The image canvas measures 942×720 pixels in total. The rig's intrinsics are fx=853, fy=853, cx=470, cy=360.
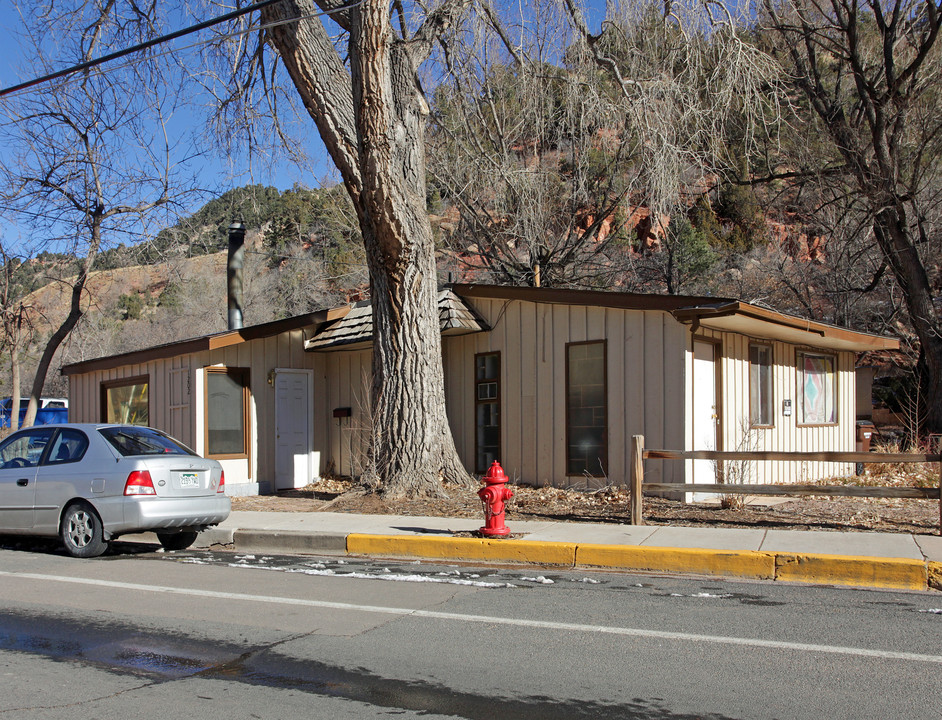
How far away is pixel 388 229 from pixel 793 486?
6132mm

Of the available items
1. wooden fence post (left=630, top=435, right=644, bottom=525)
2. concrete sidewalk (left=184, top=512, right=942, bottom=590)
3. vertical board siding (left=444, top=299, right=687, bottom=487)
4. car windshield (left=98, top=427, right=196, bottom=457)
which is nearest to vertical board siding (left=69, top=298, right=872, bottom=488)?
vertical board siding (left=444, top=299, right=687, bottom=487)

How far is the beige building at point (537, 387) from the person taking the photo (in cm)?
1259

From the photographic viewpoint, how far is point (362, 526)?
10320 mm

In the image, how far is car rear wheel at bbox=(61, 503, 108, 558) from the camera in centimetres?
909

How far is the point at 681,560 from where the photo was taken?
26.5 ft

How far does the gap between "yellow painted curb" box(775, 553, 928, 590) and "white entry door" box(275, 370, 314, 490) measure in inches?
407

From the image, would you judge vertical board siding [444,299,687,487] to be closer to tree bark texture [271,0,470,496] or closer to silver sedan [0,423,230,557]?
tree bark texture [271,0,470,496]

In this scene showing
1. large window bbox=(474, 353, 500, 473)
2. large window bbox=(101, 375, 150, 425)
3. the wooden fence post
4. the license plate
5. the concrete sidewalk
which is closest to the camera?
the concrete sidewalk

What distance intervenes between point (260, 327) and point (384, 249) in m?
4.37

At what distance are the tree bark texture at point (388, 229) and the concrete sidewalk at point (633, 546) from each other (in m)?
1.33

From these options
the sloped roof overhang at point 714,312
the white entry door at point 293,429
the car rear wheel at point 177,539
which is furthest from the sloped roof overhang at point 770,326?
the white entry door at point 293,429

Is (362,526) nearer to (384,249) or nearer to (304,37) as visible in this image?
(384,249)

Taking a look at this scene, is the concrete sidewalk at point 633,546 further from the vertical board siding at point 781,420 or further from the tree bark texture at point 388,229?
the vertical board siding at point 781,420

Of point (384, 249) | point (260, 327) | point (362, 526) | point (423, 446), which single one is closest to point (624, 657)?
point (362, 526)
